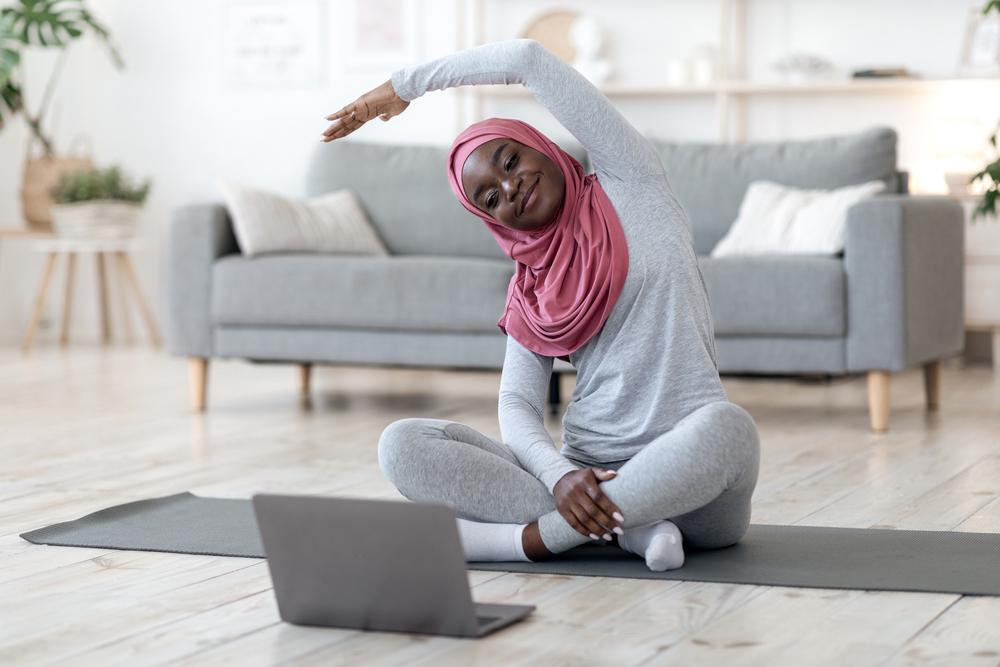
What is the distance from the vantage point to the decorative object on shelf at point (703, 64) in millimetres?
5492

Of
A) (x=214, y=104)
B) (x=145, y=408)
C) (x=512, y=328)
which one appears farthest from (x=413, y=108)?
(x=512, y=328)

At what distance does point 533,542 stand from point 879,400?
5.89ft

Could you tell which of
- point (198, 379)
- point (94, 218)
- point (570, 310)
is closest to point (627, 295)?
point (570, 310)

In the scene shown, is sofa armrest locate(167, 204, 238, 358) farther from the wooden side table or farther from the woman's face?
the woman's face

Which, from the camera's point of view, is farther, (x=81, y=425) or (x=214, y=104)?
(x=214, y=104)

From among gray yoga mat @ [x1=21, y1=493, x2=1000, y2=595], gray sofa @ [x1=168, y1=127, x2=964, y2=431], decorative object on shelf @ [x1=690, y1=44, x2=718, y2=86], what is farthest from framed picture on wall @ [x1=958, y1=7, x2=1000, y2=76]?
gray yoga mat @ [x1=21, y1=493, x2=1000, y2=595]

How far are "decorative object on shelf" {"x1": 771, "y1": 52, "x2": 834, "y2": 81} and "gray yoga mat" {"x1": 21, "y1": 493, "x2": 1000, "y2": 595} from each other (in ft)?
11.0

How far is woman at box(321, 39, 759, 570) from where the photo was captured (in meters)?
2.00

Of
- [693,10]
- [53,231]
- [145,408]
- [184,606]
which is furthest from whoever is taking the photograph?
[53,231]

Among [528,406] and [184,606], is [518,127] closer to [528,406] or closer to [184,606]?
[528,406]

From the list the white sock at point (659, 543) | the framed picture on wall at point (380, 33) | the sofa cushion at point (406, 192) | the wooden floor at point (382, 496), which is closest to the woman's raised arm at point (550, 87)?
the white sock at point (659, 543)

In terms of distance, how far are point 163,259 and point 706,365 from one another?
479 cm

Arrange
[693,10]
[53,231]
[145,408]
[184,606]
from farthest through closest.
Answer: [53,231] < [693,10] < [145,408] < [184,606]

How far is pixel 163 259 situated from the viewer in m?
6.43
